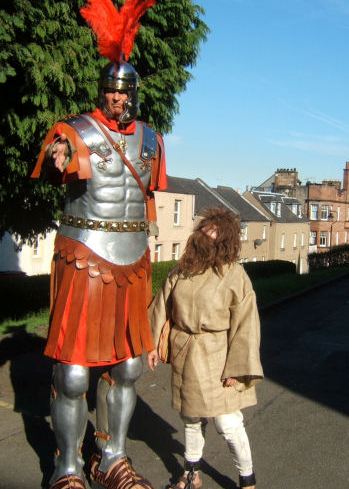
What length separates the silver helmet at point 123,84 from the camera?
3.30 metres

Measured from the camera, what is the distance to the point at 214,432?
4.55m

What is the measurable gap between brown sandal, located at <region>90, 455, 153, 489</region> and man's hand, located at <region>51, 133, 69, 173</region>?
1734 mm

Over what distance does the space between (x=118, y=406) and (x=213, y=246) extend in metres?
1.10

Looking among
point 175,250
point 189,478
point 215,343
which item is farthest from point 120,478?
point 175,250

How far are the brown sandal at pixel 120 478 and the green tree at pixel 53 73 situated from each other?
3.25 m

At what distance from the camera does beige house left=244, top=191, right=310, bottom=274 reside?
46.9 metres

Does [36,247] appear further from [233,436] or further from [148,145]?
[233,436]

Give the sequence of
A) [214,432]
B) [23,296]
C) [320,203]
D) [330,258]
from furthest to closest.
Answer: [320,203], [330,258], [23,296], [214,432]

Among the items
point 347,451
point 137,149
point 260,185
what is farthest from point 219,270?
point 260,185

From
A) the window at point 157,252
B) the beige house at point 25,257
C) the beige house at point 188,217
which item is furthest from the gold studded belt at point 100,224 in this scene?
the window at point 157,252

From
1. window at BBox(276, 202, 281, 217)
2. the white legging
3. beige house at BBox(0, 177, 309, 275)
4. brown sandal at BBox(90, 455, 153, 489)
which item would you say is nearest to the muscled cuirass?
the white legging

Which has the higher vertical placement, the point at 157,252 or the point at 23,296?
the point at 23,296

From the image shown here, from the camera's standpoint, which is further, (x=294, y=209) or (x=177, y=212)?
(x=294, y=209)

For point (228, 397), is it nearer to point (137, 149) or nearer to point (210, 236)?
point (210, 236)
